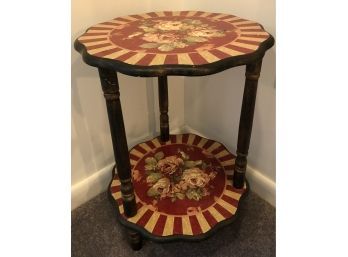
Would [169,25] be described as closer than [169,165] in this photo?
Yes

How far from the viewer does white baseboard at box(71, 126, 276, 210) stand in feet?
3.73

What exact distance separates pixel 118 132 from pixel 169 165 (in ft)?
1.36

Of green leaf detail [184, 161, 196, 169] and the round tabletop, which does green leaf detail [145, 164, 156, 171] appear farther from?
the round tabletop

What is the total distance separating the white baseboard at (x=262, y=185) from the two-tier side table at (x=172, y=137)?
129 mm

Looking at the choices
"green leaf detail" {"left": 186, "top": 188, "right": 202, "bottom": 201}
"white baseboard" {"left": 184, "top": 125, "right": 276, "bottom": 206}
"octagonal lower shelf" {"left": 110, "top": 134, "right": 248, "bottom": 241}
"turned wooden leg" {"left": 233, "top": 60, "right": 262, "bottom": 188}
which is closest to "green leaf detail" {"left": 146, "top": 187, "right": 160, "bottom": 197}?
"octagonal lower shelf" {"left": 110, "top": 134, "right": 248, "bottom": 241}

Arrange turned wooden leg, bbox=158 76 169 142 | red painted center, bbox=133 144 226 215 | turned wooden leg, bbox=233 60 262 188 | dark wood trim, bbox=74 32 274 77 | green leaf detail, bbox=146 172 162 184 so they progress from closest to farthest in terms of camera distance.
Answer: dark wood trim, bbox=74 32 274 77 → turned wooden leg, bbox=233 60 262 188 → red painted center, bbox=133 144 226 215 → green leaf detail, bbox=146 172 162 184 → turned wooden leg, bbox=158 76 169 142

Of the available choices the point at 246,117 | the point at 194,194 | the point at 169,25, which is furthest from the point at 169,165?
the point at 169,25

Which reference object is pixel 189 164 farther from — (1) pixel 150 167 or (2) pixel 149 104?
(2) pixel 149 104

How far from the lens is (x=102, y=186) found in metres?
1.22

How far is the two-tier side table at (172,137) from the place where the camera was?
0.63m

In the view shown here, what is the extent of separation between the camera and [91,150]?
3.73 feet

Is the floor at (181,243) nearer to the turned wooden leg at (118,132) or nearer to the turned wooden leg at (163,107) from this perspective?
the turned wooden leg at (118,132)

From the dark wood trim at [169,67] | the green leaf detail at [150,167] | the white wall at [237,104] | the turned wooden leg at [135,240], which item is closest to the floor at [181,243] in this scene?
the turned wooden leg at [135,240]

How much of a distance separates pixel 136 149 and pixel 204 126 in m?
A: 0.35
